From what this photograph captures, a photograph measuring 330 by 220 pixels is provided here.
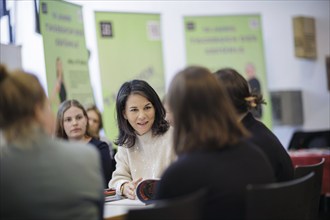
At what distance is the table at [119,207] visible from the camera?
7.61 ft

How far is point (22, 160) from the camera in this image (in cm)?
182

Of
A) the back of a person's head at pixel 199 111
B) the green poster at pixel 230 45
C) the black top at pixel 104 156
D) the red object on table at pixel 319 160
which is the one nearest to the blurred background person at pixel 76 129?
the black top at pixel 104 156

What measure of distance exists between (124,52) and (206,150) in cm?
514

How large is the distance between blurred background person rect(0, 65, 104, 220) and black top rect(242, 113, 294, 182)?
42.6 inches

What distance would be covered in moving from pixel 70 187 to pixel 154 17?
5860 mm

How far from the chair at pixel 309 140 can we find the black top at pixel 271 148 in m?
4.03

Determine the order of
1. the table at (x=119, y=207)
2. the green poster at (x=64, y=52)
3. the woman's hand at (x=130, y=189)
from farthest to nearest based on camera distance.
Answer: the green poster at (x=64, y=52)
the woman's hand at (x=130, y=189)
the table at (x=119, y=207)

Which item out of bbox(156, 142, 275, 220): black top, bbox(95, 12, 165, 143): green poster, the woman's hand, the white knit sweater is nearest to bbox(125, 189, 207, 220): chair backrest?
bbox(156, 142, 275, 220): black top

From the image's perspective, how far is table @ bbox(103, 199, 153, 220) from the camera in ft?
7.61

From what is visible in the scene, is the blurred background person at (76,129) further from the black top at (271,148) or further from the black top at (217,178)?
the black top at (217,178)

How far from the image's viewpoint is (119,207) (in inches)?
Result: 104

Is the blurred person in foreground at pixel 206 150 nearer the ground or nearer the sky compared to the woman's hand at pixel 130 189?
nearer the sky

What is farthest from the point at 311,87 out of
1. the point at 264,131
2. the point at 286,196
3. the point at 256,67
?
the point at 286,196

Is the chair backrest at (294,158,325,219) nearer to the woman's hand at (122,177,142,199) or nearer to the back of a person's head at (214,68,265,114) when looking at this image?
the back of a person's head at (214,68,265,114)
